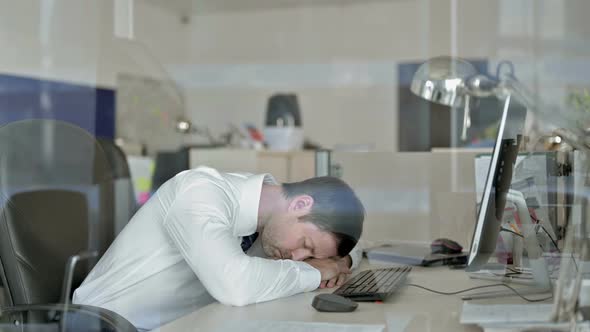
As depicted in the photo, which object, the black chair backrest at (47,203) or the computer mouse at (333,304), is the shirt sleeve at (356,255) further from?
the black chair backrest at (47,203)

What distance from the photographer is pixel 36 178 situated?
67.9 inches

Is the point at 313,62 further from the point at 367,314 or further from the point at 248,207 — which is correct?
the point at 367,314

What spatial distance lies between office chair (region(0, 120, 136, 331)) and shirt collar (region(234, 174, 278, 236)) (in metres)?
0.31

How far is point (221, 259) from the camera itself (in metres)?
1.23

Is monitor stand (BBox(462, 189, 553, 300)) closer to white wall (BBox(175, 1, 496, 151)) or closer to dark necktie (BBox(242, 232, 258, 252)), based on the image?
dark necktie (BBox(242, 232, 258, 252))

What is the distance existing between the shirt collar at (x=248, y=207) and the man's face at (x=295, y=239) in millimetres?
37

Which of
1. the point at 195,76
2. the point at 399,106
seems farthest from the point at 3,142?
the point at 195,76

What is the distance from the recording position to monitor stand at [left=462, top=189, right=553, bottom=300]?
1249 mm

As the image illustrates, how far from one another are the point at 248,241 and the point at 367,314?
34 cm

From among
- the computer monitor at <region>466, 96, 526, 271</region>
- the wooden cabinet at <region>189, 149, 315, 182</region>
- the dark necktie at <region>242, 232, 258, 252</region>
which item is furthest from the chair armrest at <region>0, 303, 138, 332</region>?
the computer monitor at <region>466, 96, 526, 271</region>

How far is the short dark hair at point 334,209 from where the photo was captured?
1.52 metres

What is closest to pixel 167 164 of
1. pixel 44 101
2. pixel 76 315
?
pixel 44 101

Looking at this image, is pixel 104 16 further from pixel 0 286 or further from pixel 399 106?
pixel 399 106

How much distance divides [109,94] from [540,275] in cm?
224
